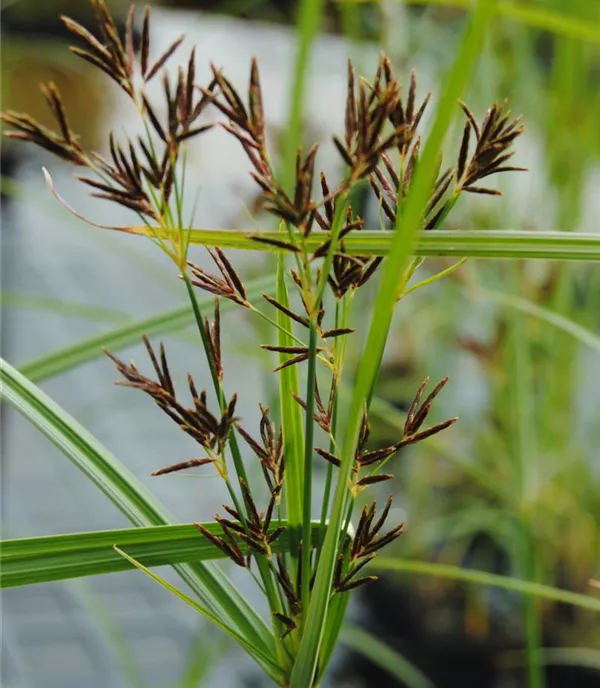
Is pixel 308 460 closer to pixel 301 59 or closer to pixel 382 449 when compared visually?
pixel 382 449

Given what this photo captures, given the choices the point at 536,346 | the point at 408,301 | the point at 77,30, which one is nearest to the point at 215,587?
the point at 77,30

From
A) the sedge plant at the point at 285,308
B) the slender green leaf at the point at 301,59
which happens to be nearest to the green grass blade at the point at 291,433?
the sedge plant at the point at 285,308

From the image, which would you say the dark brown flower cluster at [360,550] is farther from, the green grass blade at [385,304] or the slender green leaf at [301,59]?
the slender green leaf at [301,59]

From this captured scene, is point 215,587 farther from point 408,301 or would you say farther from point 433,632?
point 408,301

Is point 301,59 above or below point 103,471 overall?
above

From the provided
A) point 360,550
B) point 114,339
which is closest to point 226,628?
point 360,550

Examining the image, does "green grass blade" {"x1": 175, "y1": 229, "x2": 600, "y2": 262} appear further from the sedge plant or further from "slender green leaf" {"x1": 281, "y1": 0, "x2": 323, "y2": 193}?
"slender green leaf" {"x1": 281, "y1": 0, "x2": 323, "y2": 193}
